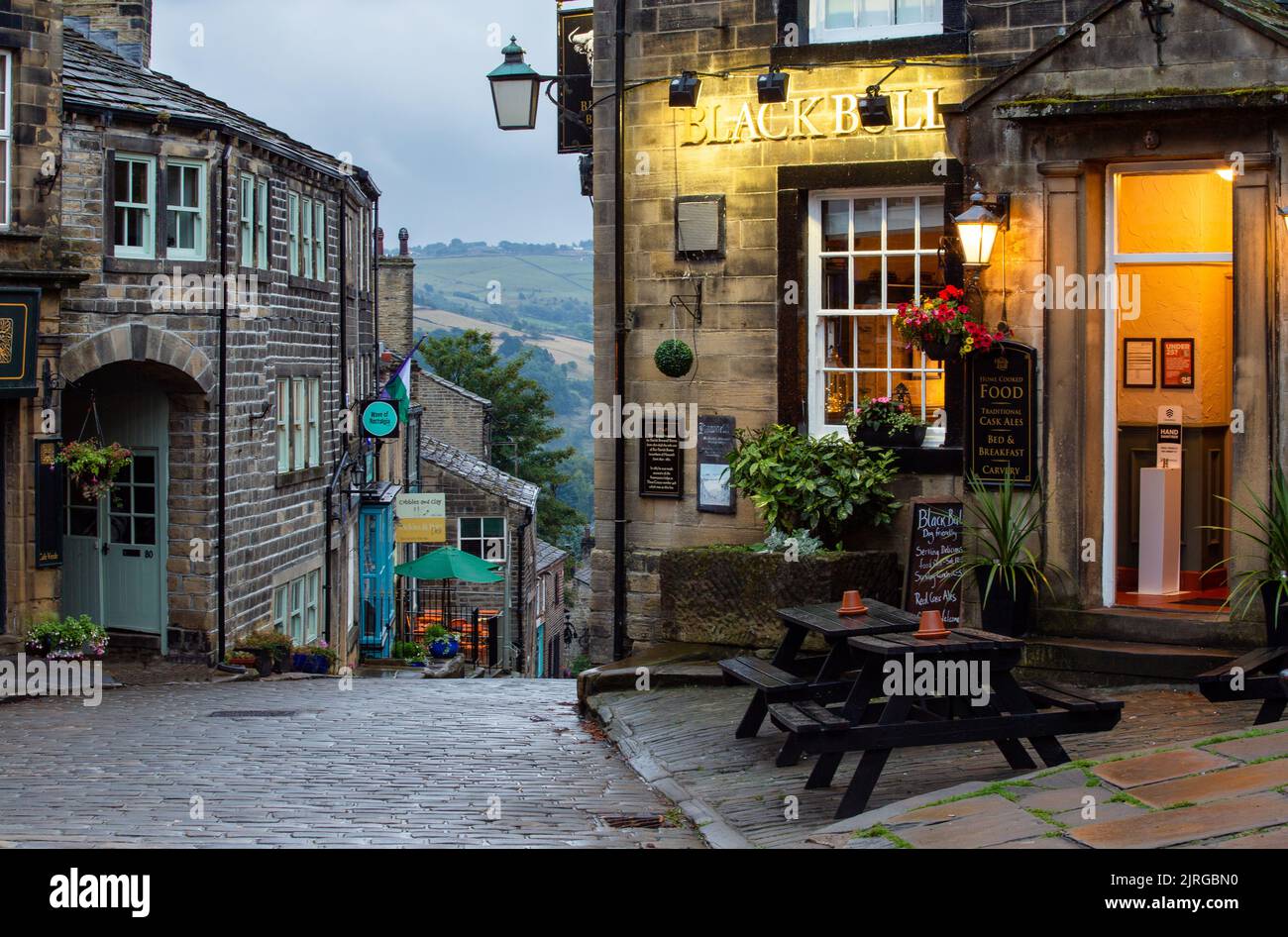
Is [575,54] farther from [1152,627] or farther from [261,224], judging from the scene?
[1152,627]

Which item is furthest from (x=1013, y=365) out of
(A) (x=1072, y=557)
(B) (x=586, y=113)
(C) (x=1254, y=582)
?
(B) (x=586, y=113)

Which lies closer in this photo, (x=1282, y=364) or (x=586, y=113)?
(x=1282, y=364)

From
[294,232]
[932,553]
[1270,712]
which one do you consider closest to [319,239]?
[294,232]

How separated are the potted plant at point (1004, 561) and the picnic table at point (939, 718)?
2.81 meters

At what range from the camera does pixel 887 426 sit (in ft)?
42.1

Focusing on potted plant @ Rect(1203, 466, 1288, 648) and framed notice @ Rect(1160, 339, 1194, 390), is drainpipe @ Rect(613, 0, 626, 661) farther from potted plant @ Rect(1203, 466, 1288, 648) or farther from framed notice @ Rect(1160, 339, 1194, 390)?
potted plant @ Rect(1203, 466, 1288, 648)

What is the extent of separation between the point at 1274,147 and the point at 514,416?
5729 cm

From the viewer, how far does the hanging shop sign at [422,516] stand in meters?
32.6

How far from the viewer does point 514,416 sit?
67.4 m

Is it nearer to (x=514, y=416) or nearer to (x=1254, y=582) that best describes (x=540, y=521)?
(x=514, y=416)

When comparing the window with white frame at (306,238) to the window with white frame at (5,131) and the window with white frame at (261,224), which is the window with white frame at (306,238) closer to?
the window with white frame at (261,224)

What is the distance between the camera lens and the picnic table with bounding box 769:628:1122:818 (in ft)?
25.8

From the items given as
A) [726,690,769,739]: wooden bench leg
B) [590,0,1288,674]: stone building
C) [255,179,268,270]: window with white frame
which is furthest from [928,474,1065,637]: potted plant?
[255,179,268,270]: window with white frame

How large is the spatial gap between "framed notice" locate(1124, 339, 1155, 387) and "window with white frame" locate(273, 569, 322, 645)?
48.5ft
